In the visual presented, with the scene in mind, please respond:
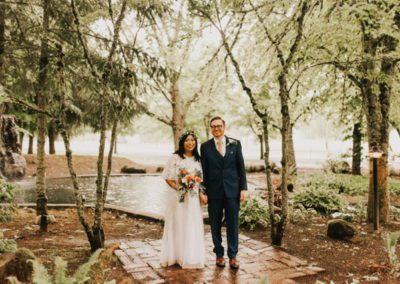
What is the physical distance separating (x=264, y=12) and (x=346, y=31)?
1.58 m

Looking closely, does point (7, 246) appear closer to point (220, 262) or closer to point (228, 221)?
point (220, 262)

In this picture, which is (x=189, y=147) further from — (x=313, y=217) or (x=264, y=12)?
(x=313, y=217)

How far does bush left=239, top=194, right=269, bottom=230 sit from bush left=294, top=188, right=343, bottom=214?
248 centimetres

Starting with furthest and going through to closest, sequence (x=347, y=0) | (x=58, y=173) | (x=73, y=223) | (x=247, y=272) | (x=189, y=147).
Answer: (x=58, y=173) → (x=73, y=223) → (x=347, y=0) → (x=189, y=147) → (x=247, y=272)

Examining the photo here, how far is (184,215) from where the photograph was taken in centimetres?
557

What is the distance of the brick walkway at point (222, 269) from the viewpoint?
4.97m

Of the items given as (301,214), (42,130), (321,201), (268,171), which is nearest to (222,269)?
(268,171)

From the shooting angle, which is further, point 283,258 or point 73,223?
point 73,223

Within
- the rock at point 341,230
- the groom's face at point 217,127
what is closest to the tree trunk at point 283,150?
the rock at point 341,230

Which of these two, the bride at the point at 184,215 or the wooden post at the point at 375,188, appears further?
the wooden post at the point at 375,188

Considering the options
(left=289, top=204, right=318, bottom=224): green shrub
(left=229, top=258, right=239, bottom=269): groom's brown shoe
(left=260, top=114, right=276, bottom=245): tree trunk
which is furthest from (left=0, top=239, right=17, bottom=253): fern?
(left=289, top=204, right=318, bottom=224): green shrub

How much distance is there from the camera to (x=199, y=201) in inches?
222

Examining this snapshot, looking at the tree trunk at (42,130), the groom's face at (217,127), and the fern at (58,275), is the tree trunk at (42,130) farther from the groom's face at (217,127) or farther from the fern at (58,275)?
the fern at (58,275)

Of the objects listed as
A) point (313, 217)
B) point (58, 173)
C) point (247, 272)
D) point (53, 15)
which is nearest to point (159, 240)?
Answer: point (247, 272)
